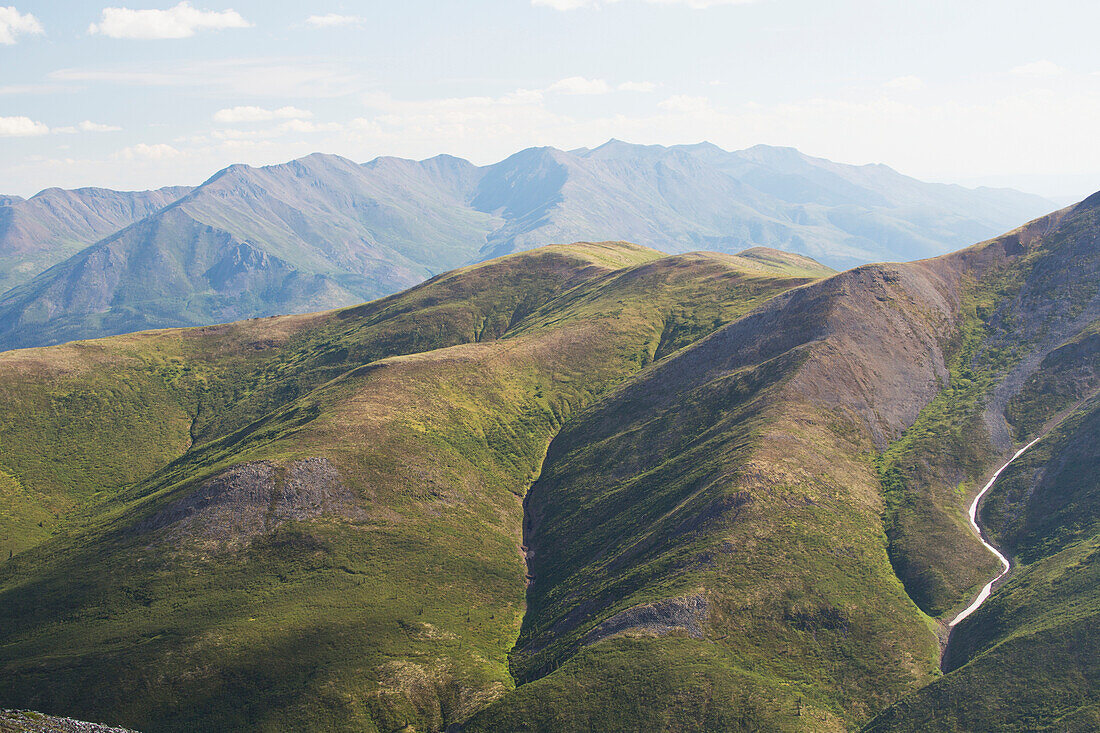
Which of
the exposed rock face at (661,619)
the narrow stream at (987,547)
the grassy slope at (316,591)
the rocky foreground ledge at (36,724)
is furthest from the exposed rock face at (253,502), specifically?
the narrow stream at (987,547)

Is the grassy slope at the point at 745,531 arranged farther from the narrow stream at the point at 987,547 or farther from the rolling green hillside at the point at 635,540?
the narrow stream at the point at 987,547

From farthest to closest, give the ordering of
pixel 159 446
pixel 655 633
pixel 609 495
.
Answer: pixel 159 446
pixel 609 495
pixel 655 633

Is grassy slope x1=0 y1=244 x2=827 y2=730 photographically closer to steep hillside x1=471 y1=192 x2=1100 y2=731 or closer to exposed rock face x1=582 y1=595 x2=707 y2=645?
steep hillside x1=471 y1=192 x2=1100 y2=731

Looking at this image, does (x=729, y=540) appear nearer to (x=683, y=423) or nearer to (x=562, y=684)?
(x=562, y=684)

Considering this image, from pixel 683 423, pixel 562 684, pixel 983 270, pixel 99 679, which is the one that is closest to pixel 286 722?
pixel 99 679

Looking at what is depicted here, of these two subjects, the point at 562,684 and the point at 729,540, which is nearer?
the point at 562,684

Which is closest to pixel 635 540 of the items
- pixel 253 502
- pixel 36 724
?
pixel 253 502

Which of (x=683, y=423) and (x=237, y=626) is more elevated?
(x=683, y=423)

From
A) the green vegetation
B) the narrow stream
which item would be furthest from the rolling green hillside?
the narrow stream
